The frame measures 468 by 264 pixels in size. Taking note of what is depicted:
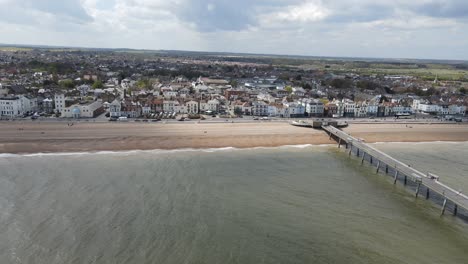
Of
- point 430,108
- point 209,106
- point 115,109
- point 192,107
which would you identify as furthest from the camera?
point 430,108

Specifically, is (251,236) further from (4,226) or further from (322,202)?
(4,226)

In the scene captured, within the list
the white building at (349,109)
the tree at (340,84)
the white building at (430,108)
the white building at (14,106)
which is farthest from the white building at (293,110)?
the tree at (340,84)

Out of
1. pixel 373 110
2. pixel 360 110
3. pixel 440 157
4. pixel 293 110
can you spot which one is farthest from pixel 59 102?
pixel 440 157

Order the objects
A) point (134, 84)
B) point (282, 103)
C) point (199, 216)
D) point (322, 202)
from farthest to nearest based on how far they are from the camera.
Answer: point (134, 84)
point (282, 103)
point (322, 202)
point (199, 216)

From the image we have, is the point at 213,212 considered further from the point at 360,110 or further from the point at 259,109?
the point at 360,110

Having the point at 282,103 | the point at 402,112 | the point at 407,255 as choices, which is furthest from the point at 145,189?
the point at 402,112

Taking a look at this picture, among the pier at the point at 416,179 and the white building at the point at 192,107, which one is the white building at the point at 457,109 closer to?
the pier at the point at 416,179

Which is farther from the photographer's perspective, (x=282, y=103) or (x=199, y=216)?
(x=282, y=103)
